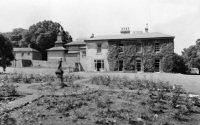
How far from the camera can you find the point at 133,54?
36.9 metres

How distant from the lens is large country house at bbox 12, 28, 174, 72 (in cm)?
3556

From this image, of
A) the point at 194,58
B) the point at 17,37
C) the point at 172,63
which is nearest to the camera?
the point at 172,63

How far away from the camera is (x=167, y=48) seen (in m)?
35.1

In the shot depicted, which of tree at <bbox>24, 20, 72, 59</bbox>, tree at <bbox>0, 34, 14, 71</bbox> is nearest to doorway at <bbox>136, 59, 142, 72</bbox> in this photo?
tree at <bbox>0, 34, 14, 71</bbox>

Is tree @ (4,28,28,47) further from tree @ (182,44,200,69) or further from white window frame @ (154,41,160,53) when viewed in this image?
tree @ (182,44,200,69)

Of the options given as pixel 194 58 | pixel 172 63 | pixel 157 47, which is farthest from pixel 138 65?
pixel 194 58

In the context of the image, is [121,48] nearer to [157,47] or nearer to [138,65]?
[138,65]

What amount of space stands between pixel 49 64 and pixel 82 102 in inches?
1577

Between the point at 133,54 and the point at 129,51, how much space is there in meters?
0.93

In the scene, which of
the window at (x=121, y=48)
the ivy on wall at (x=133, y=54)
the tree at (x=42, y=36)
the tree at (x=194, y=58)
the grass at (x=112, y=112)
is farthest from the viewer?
the tree at (x=42, y=36)

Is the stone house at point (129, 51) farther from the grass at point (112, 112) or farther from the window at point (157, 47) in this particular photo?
the grass at point (112, 112)

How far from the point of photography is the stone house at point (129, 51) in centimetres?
3556

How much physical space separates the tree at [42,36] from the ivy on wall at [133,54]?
3007cm

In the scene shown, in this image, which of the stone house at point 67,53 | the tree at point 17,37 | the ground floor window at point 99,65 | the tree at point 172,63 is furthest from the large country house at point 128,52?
the tree at point 17,37
